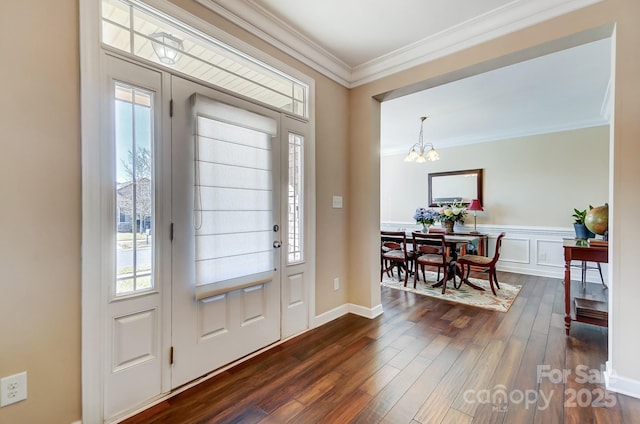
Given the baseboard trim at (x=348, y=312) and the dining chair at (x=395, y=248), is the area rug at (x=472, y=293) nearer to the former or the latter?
the dining chair at (x=395, y=248)

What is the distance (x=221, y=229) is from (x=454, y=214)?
15.3 feet

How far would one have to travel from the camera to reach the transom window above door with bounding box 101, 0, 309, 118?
1622 millimetres

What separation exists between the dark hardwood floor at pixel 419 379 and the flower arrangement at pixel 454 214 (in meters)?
2.56

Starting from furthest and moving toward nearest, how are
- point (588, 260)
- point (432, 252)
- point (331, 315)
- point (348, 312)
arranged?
point (432, 252), point (348, 312), point (331, 315), point (588, 260)

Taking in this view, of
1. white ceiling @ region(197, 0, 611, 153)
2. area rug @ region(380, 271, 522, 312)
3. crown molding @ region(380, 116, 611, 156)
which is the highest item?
white ceiling @ region(197, 0, 611, 153)

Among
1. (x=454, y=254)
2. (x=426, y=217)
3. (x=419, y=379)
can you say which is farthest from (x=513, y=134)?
(x=419, y=379)

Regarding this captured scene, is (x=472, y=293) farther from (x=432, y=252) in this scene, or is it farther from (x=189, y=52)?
(x=189, y=52)

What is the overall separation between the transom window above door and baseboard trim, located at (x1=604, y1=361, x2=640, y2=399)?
10.0 ft

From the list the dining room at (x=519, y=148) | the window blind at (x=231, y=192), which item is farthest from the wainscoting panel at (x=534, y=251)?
the window blind at (x=231, y=192)

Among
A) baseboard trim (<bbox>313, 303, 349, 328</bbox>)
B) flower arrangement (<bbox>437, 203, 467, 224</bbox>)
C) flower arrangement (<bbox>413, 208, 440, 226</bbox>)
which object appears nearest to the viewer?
baseboard trim (<bbox>313, 303, 349, 328</bbox>)

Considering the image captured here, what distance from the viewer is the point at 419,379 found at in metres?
1.96

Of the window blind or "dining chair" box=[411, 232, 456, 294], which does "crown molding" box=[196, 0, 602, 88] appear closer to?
the window blind

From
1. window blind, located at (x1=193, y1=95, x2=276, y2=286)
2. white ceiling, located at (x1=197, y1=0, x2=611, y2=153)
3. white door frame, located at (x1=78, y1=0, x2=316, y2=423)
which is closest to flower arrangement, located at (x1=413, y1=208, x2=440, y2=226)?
white ceiling, located at (x1=197, y1=0, x2=611, y2=153)

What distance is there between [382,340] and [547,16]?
2865 millimetres
